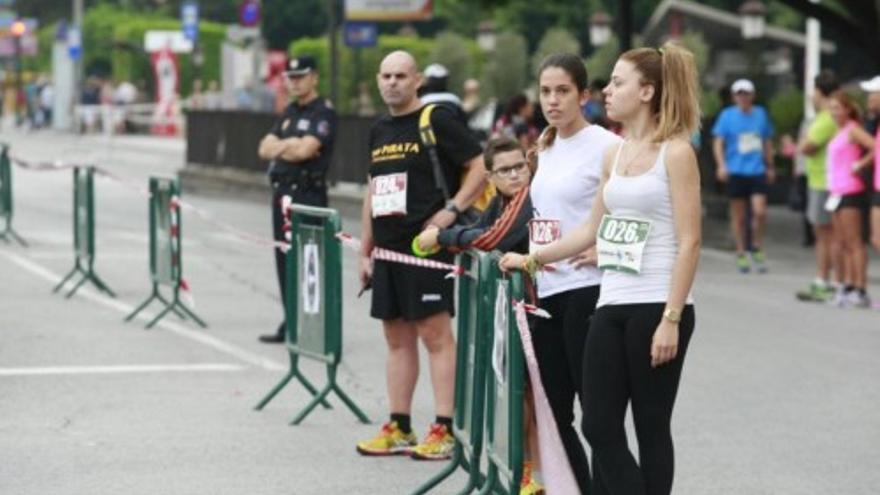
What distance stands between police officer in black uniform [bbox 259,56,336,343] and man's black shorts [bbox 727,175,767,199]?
24.9 ft

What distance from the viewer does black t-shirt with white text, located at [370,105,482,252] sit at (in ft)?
33.6

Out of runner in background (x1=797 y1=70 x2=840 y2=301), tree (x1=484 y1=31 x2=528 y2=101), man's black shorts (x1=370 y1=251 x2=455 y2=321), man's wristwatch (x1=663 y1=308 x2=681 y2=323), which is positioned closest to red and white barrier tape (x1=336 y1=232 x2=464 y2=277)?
man's black shorts (x1=370 y1=251 x2=455 y2=321)

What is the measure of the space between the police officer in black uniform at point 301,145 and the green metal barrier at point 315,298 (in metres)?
2.16

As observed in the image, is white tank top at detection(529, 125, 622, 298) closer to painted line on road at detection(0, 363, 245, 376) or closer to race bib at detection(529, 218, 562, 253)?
race bib at detection(529, 218, 562, 253)

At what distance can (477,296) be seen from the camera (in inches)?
340

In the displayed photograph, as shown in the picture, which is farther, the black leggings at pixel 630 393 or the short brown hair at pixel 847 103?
the short brown hair at pixel 847 103

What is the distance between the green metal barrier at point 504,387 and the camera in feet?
25.6

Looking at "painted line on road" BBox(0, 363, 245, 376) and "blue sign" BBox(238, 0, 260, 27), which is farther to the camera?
"blue sign" BBox(238, 0, 260, 27)

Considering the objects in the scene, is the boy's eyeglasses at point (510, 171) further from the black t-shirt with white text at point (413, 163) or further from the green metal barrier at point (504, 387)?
the black t-shirt with white text at point (413, 163)

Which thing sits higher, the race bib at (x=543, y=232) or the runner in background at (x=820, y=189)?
the race bib at (x=543, y=232)

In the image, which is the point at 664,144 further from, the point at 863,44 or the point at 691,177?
the point at 863,44

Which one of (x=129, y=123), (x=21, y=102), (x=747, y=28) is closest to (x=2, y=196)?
(x=747, y=28)

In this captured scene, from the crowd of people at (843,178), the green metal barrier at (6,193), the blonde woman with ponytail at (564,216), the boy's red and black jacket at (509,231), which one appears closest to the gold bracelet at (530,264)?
the blonde woman with ponytail at (564,216)

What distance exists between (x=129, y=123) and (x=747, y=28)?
2702 centimetres
